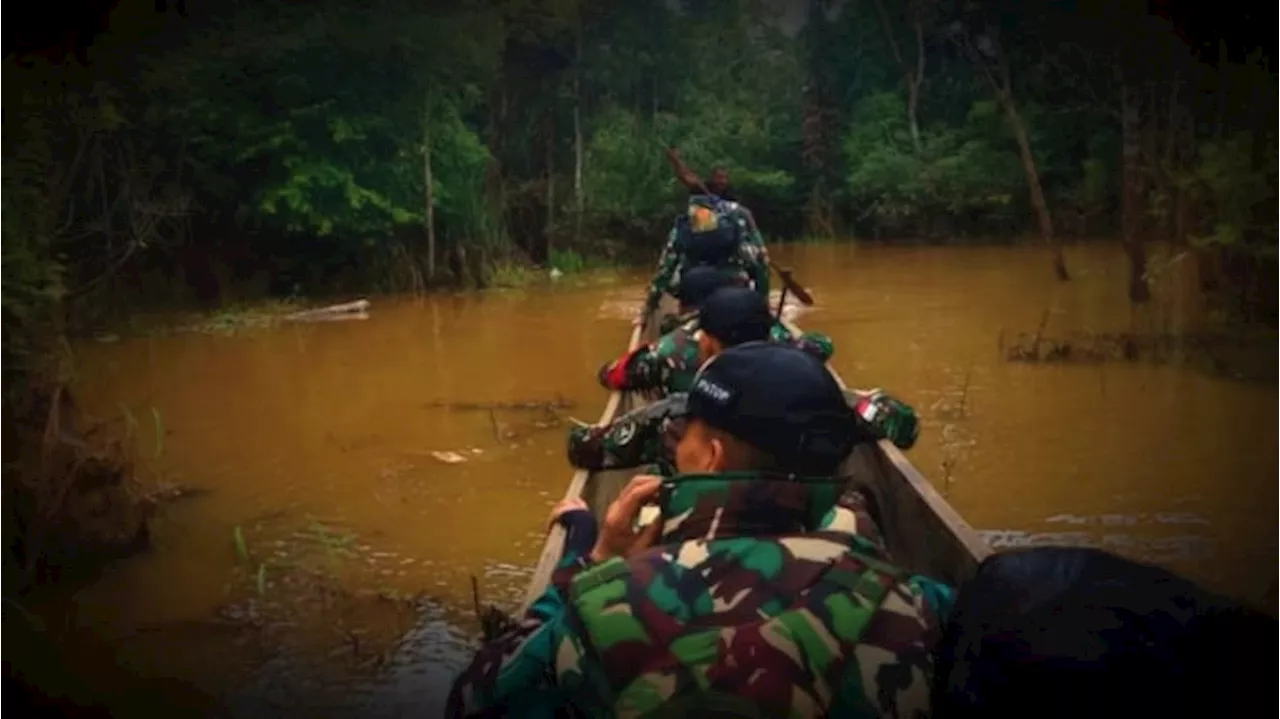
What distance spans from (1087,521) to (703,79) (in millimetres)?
10259

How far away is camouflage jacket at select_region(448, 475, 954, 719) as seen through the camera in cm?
87

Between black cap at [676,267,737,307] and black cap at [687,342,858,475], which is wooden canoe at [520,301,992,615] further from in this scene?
black cap at [687,342,858,475]

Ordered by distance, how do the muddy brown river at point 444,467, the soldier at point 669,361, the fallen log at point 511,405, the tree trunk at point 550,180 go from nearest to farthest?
the soldier at point 669,361 < the muddy brown river at point 444,467 < the fallen log at point 511,405 < the tree trunk at point 550,180

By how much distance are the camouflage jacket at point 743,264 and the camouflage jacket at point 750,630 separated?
2.57m

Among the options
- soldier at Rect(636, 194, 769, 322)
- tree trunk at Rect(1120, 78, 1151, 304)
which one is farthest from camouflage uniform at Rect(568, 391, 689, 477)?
tree trunk at Rect(1120, 78, 1151, 304)

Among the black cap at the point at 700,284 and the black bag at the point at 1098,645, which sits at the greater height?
the black cap at the point at 700,284

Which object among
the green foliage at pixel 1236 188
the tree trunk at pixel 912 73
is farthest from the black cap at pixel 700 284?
the tree trunk at pixel 912 73

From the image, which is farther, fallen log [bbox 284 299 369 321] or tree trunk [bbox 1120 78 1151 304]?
fallen log [bbox 284 299 369 321]

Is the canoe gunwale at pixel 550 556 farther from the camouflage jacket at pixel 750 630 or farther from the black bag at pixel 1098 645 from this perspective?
the black bag at pixel 1098 645

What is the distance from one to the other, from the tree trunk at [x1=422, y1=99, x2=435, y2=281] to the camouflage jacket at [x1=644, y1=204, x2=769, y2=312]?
5.60 metres

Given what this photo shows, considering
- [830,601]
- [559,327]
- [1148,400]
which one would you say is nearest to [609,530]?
[830,601]

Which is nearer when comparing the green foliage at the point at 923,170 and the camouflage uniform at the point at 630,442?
the camouflage uniform at the point at 630,442

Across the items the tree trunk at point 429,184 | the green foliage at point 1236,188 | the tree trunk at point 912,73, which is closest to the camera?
the green foliage at point 1236,188

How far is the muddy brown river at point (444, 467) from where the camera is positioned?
280 cm
